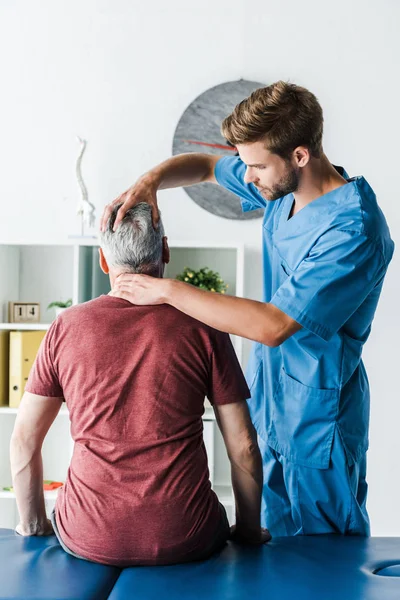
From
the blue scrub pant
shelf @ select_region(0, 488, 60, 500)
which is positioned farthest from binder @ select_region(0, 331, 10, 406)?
Answer: the blue scrub pant

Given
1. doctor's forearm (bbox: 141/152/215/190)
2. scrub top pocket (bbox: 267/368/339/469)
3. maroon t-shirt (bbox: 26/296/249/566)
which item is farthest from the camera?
doctor's forearm (bbox: 141/152/215/190)

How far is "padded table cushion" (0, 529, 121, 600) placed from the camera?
1260mm

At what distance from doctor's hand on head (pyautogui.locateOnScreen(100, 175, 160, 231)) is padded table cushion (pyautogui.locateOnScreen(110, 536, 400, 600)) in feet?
2.32

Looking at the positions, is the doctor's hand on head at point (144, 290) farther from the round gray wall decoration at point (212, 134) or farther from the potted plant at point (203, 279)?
the round gray wall decoration at point (212, 134)

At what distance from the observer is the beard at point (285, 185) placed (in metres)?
1.70

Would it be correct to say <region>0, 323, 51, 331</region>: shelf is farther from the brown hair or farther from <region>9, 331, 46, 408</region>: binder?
the brown hair

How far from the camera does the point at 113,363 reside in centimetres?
138

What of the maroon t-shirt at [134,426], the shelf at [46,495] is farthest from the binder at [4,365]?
the maroon t-shirt at [134,426]

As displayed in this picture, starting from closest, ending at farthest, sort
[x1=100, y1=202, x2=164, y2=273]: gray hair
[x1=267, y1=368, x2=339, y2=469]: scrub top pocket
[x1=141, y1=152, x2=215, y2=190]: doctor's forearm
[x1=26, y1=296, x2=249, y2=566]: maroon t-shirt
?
[x1=26, y1=296, x2=249, y2=566]: maroon t-shirt
[x1=100, y1=202, x2=164, y2=273]: gray hair
[x1=267, y1=368, x2=339, y2=469]: scrub top pocket
[x1=141, y1=152, x2=215, y2=190]: doctor's forearm

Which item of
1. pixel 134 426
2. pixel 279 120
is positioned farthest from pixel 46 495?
pixel 279 120

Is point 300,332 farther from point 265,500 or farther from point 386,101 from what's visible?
point 386,101

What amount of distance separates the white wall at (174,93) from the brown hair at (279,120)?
1579 millimetres

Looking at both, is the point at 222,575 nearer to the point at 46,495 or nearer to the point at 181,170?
the point at 181,170

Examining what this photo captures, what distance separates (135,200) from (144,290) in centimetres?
27
